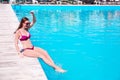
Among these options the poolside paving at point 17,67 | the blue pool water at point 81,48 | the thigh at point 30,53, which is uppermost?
the thigh at point 30,53

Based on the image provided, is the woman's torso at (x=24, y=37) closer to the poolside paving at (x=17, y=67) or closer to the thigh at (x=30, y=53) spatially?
the thigh at (x=30, y=53)

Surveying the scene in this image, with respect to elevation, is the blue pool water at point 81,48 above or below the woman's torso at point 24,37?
below

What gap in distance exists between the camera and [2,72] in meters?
5.87

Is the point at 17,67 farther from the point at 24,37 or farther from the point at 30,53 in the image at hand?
the point at 24,37

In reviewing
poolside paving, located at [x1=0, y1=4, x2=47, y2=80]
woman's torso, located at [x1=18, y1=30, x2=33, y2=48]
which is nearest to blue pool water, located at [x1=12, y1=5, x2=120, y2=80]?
poolside paving, located at [x1=0, y1=4, x2=47, y2=80]

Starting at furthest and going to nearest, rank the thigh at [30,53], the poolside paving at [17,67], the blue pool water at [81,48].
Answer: the blue pool water at [81,48] < the thigh at [30,53] < the poolside paving at [17,67]

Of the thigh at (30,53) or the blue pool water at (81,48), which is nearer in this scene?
the thigh at (30,53)

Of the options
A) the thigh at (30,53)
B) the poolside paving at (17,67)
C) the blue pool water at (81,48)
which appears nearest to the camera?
the poolside paving at (17,67)

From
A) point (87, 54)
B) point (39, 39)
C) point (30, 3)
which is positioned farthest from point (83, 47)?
point (30, 3)

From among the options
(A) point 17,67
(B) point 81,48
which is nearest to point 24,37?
(A) point 17,67

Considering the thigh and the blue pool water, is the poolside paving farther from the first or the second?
the blue pool water

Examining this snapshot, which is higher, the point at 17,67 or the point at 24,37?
the point at 24,37

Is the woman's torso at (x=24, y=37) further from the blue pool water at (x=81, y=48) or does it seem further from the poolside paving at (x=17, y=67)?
the blue pool water at (x=81, y=48)

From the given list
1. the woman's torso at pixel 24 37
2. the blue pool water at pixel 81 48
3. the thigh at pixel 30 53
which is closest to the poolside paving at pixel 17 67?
the thigh at pixel 30 53
